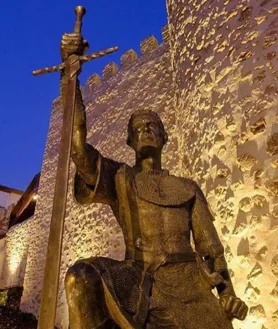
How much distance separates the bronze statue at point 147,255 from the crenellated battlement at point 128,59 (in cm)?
606

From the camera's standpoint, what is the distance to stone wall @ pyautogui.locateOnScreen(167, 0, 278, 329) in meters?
3.18

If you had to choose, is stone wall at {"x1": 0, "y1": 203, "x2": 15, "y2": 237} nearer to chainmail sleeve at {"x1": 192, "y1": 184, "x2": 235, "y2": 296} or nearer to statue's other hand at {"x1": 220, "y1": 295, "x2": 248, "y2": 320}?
chainmail sleeve at {"x1": 192, "y1": 184, "x2": 235, "y2": 296}

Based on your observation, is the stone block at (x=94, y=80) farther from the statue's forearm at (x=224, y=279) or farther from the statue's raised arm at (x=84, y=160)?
the statue's forearm at (x=224, y=279)

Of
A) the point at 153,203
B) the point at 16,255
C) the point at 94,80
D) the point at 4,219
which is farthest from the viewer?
the point at 4,219

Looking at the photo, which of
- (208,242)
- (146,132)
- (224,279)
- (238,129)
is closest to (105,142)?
(238,129)

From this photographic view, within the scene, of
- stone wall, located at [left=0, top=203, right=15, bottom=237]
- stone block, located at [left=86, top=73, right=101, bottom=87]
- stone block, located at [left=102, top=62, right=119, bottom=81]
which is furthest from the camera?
stone wall, located at [left=0, top=203, right=15, bottom=237]

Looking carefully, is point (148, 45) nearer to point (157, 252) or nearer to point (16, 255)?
point (16, 255)

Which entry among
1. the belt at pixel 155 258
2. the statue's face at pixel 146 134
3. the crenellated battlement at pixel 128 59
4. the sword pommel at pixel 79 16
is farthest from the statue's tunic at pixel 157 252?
the crenellated battlement at pixel 128 59

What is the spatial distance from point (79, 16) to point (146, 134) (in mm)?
588

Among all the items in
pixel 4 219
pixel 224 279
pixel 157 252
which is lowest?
pixel 224 279

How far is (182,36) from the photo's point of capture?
480 centimetres

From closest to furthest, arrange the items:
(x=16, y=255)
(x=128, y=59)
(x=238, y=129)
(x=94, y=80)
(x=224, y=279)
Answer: (x=224, y=279) → (x=238, y=129) → (x=128, y=59) → (x=94, y=80) → (x=16, y=255)

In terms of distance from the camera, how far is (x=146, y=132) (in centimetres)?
209

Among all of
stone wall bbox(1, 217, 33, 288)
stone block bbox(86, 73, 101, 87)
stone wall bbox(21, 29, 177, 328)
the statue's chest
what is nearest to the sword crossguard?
the statue's chest
